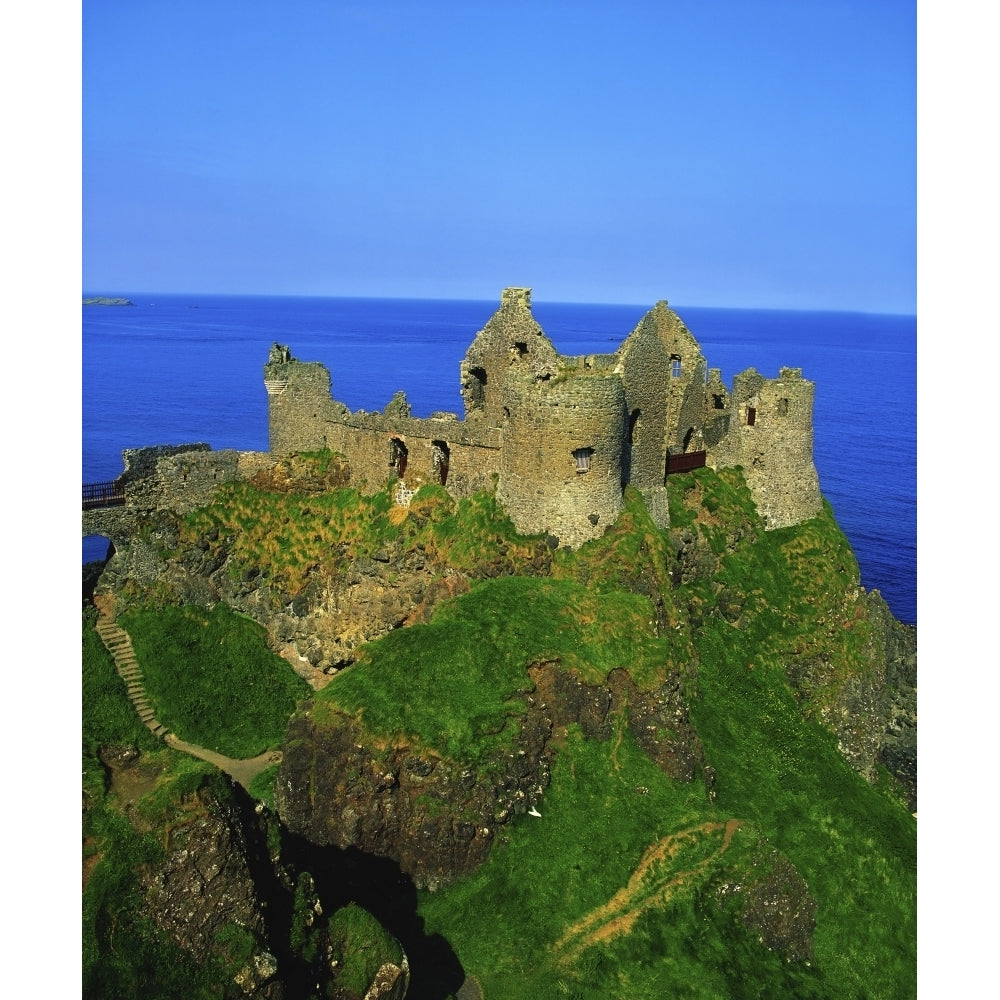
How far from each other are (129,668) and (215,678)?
9.66 ft

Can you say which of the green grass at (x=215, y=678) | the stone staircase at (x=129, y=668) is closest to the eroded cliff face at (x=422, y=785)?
the green grass at (x=215, y=678)

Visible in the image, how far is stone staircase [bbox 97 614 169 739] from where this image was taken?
3425cm

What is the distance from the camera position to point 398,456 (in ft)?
124

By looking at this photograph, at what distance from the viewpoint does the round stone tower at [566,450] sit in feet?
101

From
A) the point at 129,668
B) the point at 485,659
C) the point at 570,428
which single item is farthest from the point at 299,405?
the point at 485,659

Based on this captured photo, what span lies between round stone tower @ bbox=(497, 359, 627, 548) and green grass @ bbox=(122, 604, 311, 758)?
10.4 metres

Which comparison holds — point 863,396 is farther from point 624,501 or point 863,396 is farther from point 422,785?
point 422,785

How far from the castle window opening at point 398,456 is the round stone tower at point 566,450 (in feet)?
20.3

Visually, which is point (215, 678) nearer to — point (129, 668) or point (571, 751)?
point (129, 668)

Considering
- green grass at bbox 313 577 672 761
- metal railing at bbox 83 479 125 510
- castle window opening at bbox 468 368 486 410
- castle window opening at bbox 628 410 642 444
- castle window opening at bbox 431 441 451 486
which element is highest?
castle window opening at bbox 468 368 486 410

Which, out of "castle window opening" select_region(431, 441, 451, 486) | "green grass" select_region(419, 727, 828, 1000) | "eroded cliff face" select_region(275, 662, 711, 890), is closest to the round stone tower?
"castle window opening" select_region(431, 441, 451, 486)

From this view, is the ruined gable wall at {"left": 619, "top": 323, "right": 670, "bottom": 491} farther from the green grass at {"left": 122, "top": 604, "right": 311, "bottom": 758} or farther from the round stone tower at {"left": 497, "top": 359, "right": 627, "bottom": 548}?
the green grass at {"left": 122, "top": 604, "right": 311, "bottom": 758}
